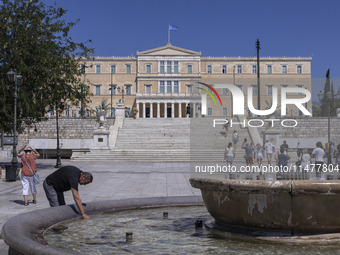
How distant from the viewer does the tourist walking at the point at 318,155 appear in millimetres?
5269

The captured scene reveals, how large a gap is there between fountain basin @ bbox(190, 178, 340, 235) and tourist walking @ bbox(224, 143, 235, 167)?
307 millimetres

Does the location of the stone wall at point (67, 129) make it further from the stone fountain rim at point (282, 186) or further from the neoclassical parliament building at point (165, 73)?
the stone fountain rim at point (282, 186)

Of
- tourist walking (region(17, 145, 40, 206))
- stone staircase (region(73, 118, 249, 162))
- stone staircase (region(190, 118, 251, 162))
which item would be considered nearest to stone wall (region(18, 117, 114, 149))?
stone staircase (region(73, 118, 249, 162))

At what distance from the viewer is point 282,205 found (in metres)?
5.25

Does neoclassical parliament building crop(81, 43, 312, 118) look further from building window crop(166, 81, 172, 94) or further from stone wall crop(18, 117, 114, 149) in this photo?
stone wall crop(18, 117, 114, 149)

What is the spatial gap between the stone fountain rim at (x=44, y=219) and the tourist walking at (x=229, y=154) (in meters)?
2.44

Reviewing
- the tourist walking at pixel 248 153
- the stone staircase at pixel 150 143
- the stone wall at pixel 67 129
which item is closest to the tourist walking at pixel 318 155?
the tourist walking at pixel 248 153

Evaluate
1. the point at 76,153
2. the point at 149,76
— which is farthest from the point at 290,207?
the point at 149,76

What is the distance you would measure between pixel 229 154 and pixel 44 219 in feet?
9.47

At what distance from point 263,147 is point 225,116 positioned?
595mm

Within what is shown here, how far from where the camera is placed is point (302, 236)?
17.5ft

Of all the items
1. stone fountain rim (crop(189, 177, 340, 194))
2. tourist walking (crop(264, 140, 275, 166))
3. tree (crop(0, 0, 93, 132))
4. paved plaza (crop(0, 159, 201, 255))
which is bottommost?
paved plaza (crop(0, 159, 201, 255))

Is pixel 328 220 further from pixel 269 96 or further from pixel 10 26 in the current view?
pixel 10 26

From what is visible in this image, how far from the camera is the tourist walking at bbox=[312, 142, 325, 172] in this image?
5269 mm
